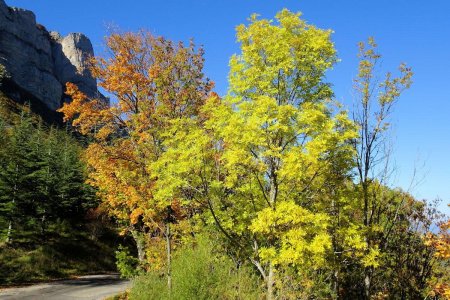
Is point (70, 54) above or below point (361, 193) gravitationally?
above

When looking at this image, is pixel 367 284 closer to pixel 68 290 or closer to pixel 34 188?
pixel 68 290

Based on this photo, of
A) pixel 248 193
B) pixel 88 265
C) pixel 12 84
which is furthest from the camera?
pixel 12 84

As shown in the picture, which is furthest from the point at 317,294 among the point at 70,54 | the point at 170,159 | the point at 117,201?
the point at 70,54

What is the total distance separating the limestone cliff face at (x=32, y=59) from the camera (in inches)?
4616

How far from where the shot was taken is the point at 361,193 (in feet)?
37.4

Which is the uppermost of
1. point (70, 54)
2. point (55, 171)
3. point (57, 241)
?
point (70, 54)

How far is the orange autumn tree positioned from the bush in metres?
1.68

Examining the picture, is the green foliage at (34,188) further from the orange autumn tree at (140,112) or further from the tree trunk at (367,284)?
the tree trunk at (367,284)

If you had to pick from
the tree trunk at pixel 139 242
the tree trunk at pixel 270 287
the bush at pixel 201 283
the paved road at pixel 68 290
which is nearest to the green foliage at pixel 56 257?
the paved road at pixel 68 290

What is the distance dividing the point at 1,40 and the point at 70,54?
155 feet

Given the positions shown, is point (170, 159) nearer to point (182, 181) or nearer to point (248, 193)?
point (182, 181)

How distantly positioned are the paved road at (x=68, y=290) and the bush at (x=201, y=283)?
11031 mm

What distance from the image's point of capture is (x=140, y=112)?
47.1 feet

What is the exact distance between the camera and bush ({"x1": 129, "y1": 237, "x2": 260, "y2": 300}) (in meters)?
10.0
